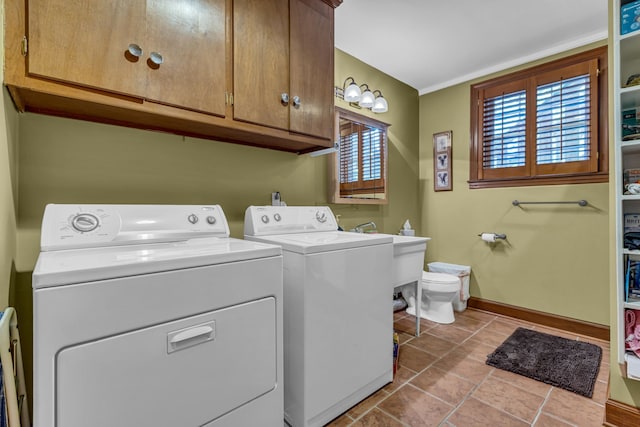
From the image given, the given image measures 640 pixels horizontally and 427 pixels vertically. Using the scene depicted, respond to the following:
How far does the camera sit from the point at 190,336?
0.97 m

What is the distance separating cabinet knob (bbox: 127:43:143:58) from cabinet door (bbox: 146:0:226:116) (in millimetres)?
32

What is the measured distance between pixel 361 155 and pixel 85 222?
7.06ft

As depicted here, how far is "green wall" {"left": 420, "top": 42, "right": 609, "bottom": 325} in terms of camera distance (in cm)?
253

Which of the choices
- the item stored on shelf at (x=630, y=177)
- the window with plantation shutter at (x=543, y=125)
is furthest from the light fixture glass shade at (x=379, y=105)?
the item stored on shelf at (x=630, y=177)

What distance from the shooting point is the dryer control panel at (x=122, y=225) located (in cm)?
121

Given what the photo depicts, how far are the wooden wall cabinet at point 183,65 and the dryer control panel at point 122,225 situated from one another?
0.44m

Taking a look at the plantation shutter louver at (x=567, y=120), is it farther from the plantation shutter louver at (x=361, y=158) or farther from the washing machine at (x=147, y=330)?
the washing machine at (x=147, y=330)

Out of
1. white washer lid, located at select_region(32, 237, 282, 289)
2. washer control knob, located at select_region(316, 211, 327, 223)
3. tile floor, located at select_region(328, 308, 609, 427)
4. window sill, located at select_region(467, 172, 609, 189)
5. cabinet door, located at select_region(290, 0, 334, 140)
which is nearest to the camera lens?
white washer lid, located at select_region(32, 237, 282, 289)

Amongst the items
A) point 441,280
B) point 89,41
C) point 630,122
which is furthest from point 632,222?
point 89,41

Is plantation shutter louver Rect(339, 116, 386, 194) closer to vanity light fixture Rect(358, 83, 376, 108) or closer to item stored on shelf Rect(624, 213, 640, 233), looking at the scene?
vanity light fixture Rect(358, 83, 376, 108)

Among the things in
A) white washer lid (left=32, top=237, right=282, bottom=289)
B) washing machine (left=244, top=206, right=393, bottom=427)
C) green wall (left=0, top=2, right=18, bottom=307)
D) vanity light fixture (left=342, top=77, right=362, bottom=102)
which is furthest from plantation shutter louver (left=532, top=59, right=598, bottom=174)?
green wall (left=0, top=2, right=18, bottom=307)

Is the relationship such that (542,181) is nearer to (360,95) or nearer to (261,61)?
(360,95)

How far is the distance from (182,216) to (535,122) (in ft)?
10.2

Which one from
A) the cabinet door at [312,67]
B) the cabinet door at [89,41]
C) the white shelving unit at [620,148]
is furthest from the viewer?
the cabinet door at [312,67]
